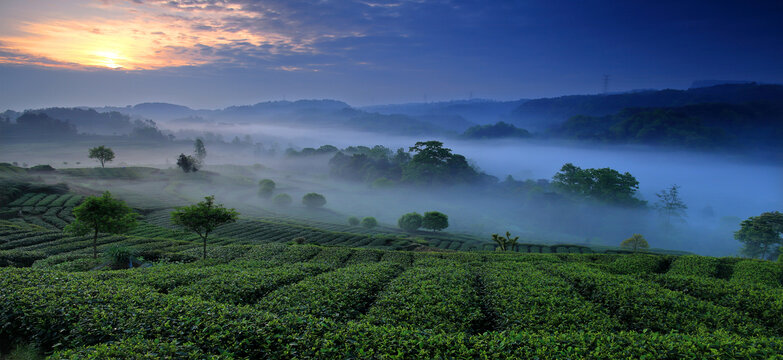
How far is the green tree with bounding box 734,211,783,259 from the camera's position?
5488cm

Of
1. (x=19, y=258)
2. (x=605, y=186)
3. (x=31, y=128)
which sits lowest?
(x=19, y=258)

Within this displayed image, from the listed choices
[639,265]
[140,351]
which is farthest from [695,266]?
[140,351]

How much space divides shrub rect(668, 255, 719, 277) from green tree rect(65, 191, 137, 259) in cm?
4049

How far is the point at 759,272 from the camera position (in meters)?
20.2

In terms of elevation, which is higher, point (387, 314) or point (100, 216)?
point (100, 216)

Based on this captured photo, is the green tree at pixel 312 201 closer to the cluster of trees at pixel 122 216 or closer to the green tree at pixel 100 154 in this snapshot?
the green tree at pixel 100 154

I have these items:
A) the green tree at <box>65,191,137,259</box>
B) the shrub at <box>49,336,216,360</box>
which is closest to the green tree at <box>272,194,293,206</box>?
the green tree at <box>65,191,137,259</box>

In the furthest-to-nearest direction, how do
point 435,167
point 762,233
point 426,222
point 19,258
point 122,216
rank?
point 435,167 < point 426,222 < point 762,233 < point 122,216 < point 19,258

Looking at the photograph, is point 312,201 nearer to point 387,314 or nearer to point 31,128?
point 387,314

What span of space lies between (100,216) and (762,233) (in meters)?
92.4

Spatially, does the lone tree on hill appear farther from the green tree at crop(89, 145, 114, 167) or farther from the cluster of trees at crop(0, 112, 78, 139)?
the cluster of trees at crop(0, 112, 78, 139)

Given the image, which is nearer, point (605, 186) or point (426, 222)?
point (426, 222)

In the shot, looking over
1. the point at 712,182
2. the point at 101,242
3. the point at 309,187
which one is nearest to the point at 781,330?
the point at 101,242

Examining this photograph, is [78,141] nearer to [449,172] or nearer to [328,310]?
[449,172]
